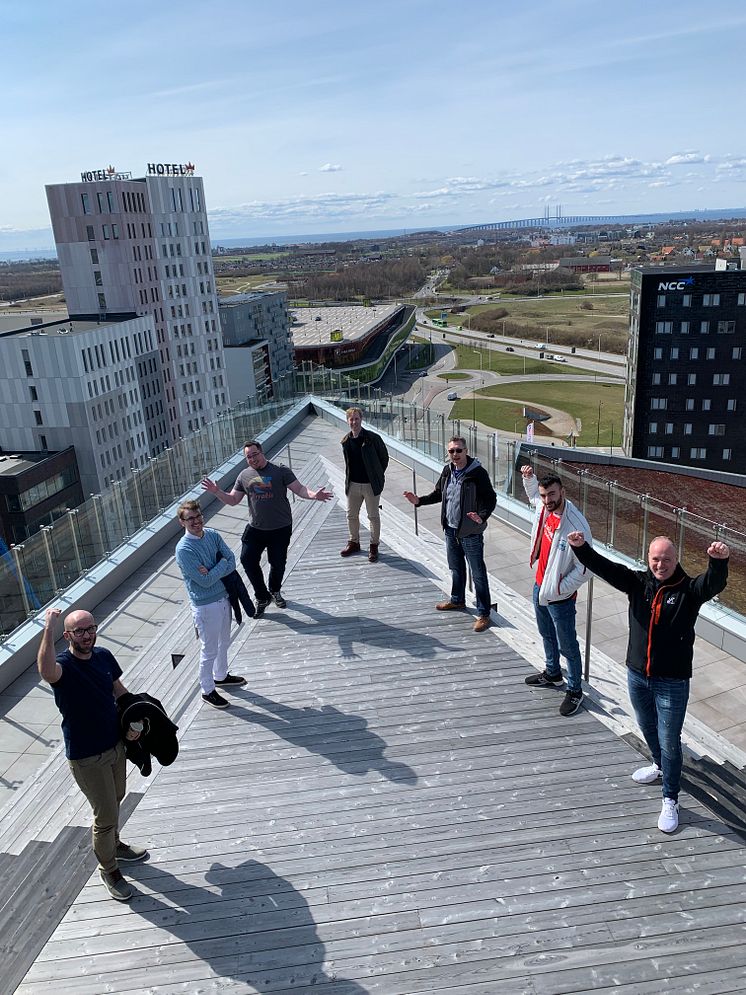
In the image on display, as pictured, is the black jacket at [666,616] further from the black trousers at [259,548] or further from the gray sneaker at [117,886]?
the black trousers at [259,548]

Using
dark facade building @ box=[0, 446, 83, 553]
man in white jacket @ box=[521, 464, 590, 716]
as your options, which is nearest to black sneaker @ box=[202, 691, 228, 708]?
man in white jacket @ box=[521, 464, 590, 716]

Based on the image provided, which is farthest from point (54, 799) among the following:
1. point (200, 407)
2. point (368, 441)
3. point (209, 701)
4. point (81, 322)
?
point (200, 407)

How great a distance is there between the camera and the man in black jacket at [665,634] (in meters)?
4.30

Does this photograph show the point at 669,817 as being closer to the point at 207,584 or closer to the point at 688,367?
the point at 207,584

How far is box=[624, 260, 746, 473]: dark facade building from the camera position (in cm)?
4403

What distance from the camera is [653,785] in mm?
4945

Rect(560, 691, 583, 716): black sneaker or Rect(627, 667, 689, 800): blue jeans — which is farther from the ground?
Rect(627, 667, 689, 800): blue jeans

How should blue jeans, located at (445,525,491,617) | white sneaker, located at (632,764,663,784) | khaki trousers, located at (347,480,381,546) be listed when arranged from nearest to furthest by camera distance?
white sneaker, located at (632,764,663,784) < blue jeans, located at (445,525,491,617) < khaki trousers, located at (347,480,381,546)

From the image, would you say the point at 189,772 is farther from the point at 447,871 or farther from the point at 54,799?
the point at 447,871

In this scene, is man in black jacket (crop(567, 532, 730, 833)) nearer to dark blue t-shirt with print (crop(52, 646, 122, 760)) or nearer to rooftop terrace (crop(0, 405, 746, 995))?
rooftop terrace (crop(0, 405, 746, 995))

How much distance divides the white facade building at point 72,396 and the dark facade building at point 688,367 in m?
39.2

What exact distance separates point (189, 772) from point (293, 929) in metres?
1.67

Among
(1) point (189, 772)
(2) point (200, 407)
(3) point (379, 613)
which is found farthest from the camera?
(2) point (200, 407)

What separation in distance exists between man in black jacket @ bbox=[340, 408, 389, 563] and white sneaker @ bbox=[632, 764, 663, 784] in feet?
14.9
